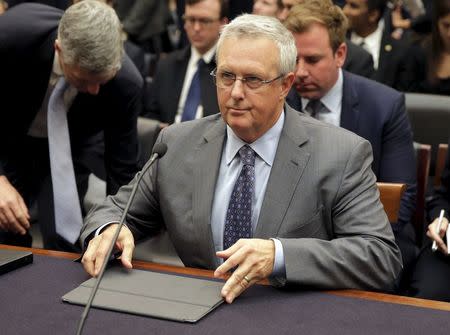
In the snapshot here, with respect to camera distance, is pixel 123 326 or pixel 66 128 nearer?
pixel 123 326

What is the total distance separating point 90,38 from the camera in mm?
2887

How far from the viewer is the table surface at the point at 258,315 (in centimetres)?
170

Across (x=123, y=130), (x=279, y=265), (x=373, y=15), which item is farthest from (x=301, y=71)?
(x=373, y=15)

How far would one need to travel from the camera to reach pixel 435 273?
9.55 ft

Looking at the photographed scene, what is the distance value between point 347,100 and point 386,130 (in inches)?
8.2

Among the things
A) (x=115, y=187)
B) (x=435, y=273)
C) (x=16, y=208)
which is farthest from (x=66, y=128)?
(x=435, y=273)

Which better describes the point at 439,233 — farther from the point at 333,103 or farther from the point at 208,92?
the point at 208,92

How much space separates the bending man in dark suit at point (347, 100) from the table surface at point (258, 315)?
4.13 ft

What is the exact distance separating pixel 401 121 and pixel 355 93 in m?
0.23

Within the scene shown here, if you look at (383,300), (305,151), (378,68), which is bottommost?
(378,68)

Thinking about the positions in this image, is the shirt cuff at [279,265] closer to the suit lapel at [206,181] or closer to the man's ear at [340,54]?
the suit lapel at [206,181]

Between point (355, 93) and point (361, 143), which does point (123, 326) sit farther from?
point (355, 93)

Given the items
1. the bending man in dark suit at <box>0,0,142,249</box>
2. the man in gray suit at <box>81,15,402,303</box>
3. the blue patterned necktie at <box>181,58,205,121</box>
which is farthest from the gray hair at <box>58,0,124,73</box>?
the blue patterned necktie at <box>181,58,205,121</box>

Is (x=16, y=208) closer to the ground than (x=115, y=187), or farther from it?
farther from it
